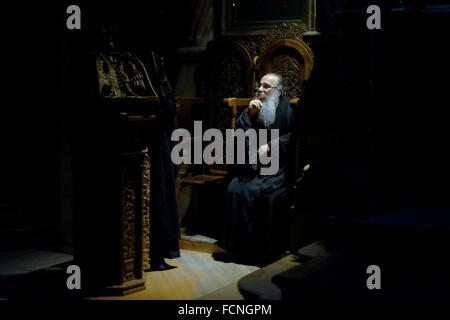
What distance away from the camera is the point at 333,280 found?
3.97 meters

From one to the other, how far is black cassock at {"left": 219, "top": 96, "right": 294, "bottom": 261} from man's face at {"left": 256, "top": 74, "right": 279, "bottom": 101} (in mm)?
143

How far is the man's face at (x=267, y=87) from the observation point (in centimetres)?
619

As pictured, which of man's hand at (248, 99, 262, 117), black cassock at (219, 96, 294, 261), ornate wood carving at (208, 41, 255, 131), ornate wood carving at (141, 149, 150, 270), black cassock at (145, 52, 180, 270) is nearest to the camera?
ornate wood carving at (141, 149, 150, 270)

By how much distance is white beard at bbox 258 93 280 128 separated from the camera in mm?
6168

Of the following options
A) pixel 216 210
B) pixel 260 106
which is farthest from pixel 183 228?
pixel 260 106

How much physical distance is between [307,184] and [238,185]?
0.86 meters

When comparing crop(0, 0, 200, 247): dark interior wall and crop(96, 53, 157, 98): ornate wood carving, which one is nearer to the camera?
crop(96, 53, 157, 98): ornate wood carving

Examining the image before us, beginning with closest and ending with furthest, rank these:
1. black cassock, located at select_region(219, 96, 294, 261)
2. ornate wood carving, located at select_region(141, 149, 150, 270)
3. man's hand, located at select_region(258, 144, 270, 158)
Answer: ornate wood carving, located at select_region(141, 149, 150, 270) → black cassock, located at select_region(219, 96, 294, 261) → man's hand, located at select_region(258, 144, 270, 158)

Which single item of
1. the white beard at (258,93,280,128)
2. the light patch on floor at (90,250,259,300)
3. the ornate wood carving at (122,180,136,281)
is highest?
the white beard at (258,93,280,128)

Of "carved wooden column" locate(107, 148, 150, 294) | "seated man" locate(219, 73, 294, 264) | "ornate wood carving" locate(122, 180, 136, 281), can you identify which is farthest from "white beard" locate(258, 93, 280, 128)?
"ornate wood carving" locate(122, 180, 136, 281)

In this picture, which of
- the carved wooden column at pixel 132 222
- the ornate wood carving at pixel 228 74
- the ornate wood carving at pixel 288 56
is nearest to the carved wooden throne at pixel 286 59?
the ornate wood carving at pixel 288 56

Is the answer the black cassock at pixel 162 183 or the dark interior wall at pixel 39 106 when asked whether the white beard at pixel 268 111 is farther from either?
the dark interior wall at pixel 39 106

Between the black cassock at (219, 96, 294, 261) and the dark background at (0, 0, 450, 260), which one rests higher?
the dark background at (0, 0, 450, 260)

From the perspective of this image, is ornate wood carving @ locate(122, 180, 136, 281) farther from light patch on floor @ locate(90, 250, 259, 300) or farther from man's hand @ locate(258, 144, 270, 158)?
man's hand @ locate(258, 144, 270, 158)
